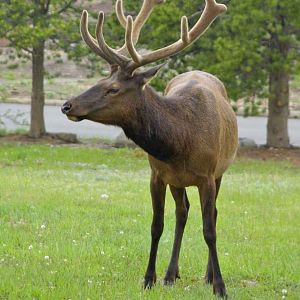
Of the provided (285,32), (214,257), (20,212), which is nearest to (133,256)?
(214,257)

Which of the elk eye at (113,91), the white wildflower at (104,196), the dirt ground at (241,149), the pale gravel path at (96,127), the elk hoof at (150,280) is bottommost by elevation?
the pale gravel path at (96,127)

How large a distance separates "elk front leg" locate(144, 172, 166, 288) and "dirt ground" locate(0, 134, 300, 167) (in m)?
13.8

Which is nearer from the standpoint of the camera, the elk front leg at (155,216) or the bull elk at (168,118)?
the bull elk at (168,118)

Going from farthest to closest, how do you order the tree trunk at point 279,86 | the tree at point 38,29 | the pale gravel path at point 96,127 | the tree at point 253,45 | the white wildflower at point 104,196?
the pale gravel path at point 96,127 < the tree at point 38,29 < the tree trunk at point 279,86 < the tree at point 253,45 < the white wildflower at point 104,196

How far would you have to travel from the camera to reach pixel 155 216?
29.1ft

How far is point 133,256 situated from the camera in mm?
9750

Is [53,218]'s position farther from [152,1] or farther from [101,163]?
[101,163]

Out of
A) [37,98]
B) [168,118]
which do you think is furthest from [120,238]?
[37,98]

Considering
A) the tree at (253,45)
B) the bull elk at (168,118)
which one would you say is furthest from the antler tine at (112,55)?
the tree at (253,45)

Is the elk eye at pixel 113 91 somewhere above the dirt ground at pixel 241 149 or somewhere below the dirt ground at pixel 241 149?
above

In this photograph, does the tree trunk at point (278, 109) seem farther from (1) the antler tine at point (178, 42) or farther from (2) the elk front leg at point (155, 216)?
(1) the antler tine at point (178, 42)

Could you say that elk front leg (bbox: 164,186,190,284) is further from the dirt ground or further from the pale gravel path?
the pale gravel path

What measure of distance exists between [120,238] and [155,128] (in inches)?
112

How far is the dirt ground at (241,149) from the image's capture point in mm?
23484
